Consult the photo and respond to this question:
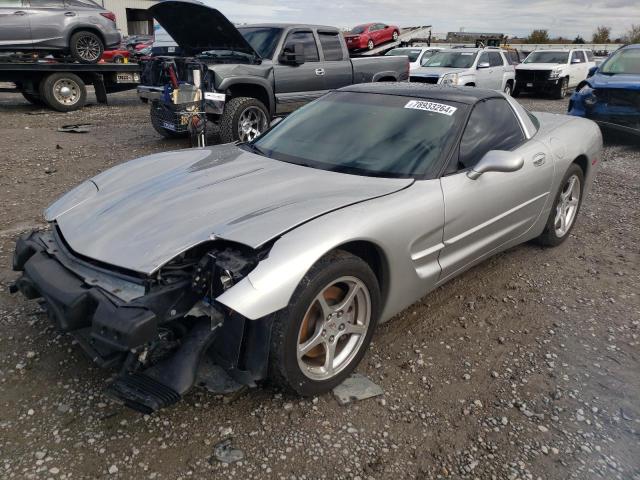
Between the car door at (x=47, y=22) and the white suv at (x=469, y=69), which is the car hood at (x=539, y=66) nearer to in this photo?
the white suv at (x=469, y=69)

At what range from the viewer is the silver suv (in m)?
10.2

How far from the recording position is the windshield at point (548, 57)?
17391 millimetres

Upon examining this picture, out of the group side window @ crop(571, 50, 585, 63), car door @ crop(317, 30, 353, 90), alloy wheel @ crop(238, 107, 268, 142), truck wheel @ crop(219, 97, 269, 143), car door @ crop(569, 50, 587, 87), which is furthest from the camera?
side window @ crop(571, 50, 585, 63)

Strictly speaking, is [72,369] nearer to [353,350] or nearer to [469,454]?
[353,350]

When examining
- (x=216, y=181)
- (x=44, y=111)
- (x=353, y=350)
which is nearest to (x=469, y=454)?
(x=353, y=350)

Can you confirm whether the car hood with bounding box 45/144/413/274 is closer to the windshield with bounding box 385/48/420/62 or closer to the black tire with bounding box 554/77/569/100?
the windshield with bounding box 385/48/420/62

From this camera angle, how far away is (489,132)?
3.55 meters

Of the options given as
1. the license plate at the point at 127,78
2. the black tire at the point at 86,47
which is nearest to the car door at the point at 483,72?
the license plate at the point at 127,78

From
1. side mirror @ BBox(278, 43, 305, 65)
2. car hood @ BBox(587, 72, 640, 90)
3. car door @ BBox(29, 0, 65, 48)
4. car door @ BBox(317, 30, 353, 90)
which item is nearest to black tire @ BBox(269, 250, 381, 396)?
side mirror @ BBox(278, 43, 305, 65)

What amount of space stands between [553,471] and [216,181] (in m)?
2.21

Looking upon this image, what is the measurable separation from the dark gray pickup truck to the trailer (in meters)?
3.57

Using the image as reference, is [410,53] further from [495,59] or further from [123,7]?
[123,7]

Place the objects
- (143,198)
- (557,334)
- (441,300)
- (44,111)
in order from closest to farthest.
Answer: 1. (143,198)
2. (557,334)
3. (441,300)
4. (44,111)

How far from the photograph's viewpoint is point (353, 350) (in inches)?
104
